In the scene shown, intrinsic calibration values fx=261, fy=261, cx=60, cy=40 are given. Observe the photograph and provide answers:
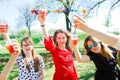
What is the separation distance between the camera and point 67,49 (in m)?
4.78

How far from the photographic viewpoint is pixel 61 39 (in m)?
4.60

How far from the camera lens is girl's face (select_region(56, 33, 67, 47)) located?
181 inches

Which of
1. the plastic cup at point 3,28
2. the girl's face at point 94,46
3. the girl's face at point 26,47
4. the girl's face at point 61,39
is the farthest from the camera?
the girl's face at point 61,39

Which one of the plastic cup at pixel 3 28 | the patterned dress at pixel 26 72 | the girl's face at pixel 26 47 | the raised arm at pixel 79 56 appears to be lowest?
the patterned dress at pixel 26 72

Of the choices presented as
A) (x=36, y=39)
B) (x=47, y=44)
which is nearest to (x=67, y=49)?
(x=47, y=44)

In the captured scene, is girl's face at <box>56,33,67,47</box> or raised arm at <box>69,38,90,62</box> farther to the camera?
girl's face at <box>56,33,67,47</box>

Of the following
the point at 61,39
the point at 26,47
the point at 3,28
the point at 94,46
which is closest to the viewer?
the point at 3,28

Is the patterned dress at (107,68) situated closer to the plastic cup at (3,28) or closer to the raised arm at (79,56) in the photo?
the raised arm at (79,56)

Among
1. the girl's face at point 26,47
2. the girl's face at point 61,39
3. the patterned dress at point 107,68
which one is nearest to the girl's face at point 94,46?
the patterned dress at point 107,68

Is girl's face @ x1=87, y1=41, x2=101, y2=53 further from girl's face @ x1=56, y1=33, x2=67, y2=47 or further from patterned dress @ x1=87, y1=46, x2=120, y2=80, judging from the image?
girl's face @ x1=56, y1=33, x2=67, y2=47

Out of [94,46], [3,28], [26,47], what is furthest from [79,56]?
[3,28]

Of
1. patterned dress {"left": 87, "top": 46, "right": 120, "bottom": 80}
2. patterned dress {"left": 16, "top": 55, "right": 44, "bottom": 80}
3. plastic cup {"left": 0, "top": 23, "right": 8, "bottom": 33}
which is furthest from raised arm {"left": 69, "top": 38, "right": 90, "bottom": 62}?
plastic cup {"left": 0, "top": 23, "right": 8, "bottom": 33}

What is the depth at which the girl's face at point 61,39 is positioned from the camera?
15.1ft

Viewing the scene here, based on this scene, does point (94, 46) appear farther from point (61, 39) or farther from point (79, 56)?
point (61, 39)
